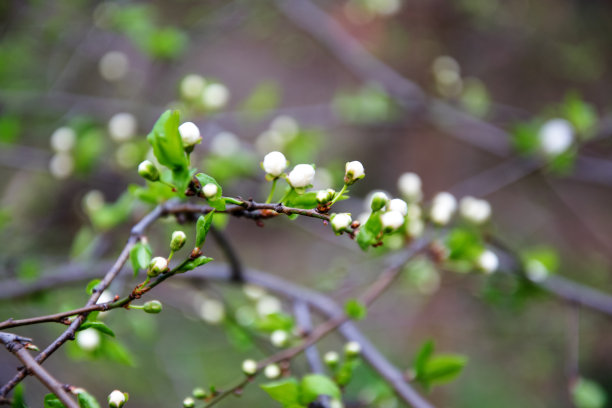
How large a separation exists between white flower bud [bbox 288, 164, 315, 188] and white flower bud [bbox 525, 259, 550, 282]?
885mm

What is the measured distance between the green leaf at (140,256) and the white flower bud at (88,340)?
28 cm

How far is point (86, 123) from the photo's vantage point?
1525mm

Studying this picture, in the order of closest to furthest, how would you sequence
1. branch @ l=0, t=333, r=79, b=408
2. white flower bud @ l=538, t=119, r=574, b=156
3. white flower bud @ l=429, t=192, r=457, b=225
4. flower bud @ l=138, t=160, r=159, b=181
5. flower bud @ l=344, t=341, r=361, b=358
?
1. branch @ l=0, t=333, r=79, b=408
2. flower bud @ l=138, t=160, r=159, b=181
3. flower bud @ l=344, t=341, r=361, b=358
4. white flower bud @ l=429, t=192, r=457, b=225
5. white flower bud @ l=538, t=119, r=574, b=156

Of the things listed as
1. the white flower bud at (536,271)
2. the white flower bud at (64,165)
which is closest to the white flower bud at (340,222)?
the white flower bud at (536,271)

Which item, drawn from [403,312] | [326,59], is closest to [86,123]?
[403,312]

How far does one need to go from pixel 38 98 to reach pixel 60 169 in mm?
724

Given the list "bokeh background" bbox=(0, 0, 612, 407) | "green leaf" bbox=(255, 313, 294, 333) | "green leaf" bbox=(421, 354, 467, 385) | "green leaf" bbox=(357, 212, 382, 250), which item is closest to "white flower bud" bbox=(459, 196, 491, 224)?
"bokeh background" bbox=(0, 0, 612, 407)

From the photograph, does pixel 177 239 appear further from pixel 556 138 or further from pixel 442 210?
pixel 556 138

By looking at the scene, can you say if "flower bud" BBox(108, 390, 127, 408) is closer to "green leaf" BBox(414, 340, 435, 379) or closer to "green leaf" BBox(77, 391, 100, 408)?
"green leaf" BBox(77, 391, 100, 408)

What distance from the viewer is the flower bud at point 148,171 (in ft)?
2.19

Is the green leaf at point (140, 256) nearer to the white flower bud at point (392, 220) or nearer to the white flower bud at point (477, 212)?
the white flower bud at point (392, 220)

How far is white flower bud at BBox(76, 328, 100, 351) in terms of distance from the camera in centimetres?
92

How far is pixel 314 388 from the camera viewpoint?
0.75m

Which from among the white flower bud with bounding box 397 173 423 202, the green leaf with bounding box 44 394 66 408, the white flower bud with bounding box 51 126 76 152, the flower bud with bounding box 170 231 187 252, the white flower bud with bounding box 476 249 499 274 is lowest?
the green leaf with bounding box 44 394 66 408
